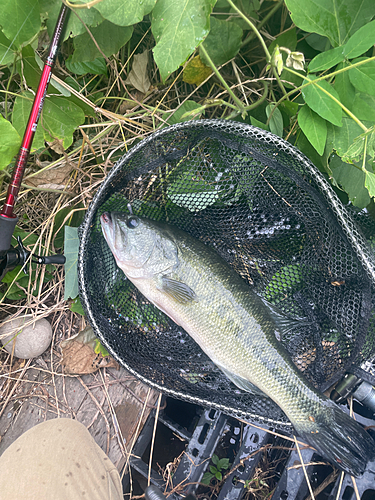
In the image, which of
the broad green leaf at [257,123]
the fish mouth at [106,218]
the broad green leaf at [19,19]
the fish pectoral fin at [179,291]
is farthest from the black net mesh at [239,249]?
the broad green leaf at [19,19]

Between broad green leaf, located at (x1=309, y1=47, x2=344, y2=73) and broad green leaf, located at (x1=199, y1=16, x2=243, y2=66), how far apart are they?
1.41ft

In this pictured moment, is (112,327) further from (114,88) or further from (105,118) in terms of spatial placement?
→ (114,88)

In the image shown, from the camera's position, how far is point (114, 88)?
78.4 inches

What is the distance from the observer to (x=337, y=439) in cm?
150

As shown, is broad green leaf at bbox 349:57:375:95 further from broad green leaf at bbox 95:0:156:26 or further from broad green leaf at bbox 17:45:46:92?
broad green leaf at bbox 17:45:46:92

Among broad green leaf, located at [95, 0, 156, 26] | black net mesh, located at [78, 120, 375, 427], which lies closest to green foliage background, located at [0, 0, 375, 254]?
broad green leaf, located at [95, 0, 156, 26]

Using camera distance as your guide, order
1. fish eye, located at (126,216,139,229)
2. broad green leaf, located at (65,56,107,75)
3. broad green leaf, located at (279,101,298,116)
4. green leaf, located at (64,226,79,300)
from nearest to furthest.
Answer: broad green leaf, located at (279,101,298,116), fish eye, located at (126,216,139,229), broad green leaf, located at (65,56,107,75), green leaf, located at (64,226,79,300)

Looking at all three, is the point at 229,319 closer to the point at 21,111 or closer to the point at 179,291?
the point at 179,291

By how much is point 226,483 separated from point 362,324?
47.7 inches

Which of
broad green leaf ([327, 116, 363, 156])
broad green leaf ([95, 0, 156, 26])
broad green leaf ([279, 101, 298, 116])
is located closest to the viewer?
broad green leaf ([95, 0, 156, 26])

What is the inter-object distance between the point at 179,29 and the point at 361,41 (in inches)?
26.8

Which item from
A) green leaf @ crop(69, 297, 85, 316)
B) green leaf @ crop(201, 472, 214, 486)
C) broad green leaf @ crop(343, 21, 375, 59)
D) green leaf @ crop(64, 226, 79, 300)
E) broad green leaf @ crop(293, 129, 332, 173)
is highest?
broad green leaf @ crop(343, 21, 375, 59)

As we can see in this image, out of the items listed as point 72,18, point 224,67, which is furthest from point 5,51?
point 224,67

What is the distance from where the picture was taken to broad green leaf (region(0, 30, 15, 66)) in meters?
1.49
